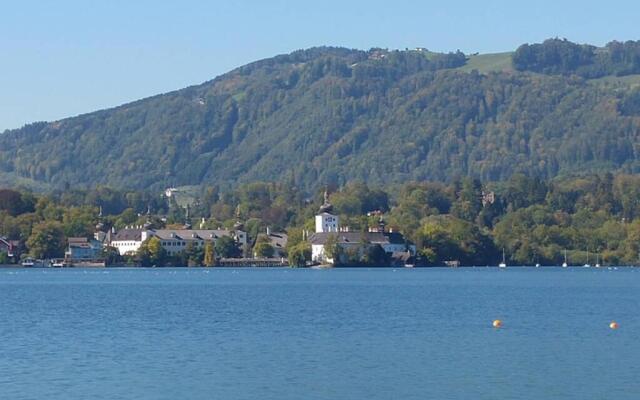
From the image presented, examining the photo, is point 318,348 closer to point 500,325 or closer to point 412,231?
point 500,325

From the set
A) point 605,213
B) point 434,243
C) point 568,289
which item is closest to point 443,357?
point 568,289

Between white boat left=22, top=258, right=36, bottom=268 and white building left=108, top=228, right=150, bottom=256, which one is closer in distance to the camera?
white boat left=22, top=258, right=36, bottom=268

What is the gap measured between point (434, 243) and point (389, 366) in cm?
11825

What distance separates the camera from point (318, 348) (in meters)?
43.9

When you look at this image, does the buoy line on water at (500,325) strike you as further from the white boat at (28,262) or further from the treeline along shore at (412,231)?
the white boat at (28,262)

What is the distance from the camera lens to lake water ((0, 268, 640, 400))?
116ft

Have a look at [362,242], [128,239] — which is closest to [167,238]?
[128,239]

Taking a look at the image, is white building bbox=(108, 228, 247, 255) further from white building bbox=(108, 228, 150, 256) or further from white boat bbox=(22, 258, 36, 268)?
white boat bbox=(22, 258, 36, 268)

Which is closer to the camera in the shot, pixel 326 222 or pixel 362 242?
pixel 362 242

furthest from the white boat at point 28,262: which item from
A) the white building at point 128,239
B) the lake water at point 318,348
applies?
the lake water at point 318,348

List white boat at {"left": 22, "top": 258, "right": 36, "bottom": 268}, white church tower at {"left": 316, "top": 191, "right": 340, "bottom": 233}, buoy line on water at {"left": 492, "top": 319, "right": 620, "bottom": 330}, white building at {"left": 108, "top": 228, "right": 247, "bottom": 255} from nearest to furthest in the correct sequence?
buoy line on water at {"left": 492, "top": 319, "right": 620, "bottom": 330} → white boat at {"left": 22, "top": 258, "right": 36, "bottom": 268} → white building at {"left": 108, "top": 228, "right": 247, "bottom": 255} → white church tower at {"left": 316, "top": 191, "right": 340, "bottom": 233}

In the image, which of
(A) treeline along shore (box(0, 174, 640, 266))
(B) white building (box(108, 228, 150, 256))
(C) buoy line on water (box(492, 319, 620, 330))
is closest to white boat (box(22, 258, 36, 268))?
(A) treeline along shore (box(0, 174, 640, 266))

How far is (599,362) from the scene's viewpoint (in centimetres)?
4062

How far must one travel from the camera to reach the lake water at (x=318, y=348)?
3538 centimetres
